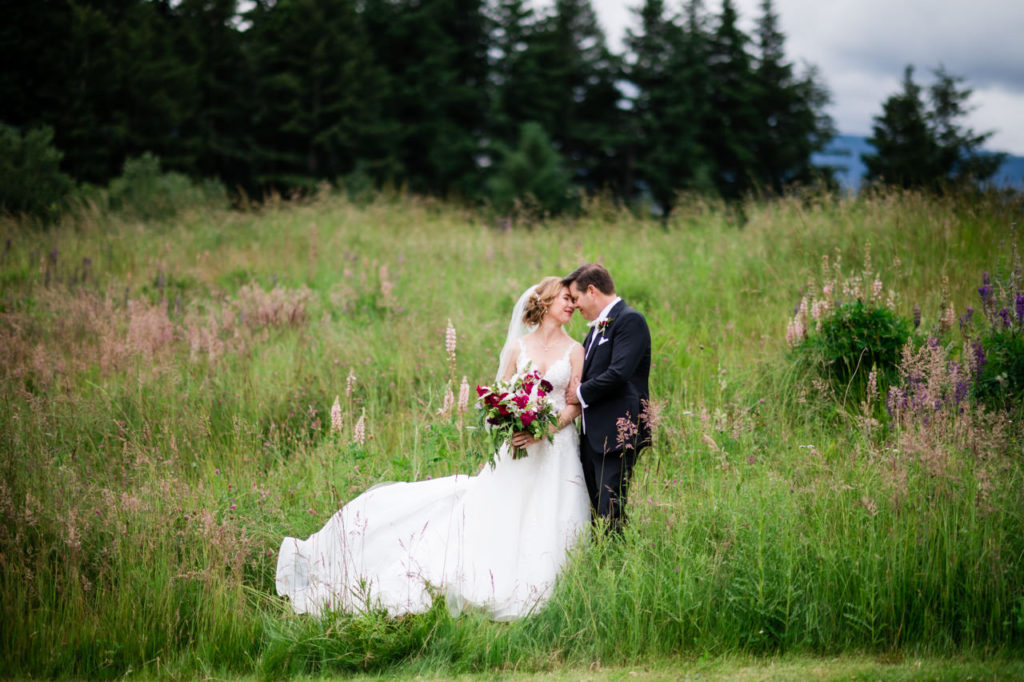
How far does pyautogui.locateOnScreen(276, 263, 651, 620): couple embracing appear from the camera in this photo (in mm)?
5039

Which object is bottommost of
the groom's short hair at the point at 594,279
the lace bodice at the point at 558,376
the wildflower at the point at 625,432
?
the wildflower at the point at 625,432

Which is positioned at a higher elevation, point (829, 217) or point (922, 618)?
point (829, 217)

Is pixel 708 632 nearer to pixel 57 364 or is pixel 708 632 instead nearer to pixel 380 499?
pixel 380 499

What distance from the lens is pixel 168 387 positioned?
7.55m

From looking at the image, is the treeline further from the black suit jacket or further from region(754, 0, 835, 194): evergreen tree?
the black suit jacket

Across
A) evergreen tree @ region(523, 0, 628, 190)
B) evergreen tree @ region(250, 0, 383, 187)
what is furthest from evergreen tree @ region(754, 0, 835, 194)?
evergreen tree @ region(250, 0, 383, 187)

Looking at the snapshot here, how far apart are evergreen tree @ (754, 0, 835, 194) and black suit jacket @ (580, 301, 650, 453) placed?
3180 centimetres

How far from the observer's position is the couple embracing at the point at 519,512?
504 centimetres

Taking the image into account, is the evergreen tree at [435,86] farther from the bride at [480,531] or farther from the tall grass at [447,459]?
the bride at [480,531]

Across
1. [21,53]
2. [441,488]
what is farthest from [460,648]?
[21,53]

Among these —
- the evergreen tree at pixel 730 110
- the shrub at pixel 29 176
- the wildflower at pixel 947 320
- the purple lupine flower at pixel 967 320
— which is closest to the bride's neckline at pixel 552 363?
the wildflower at pixel 947 320

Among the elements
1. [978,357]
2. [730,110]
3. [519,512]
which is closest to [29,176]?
[519,512]

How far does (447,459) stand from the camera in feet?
22.0

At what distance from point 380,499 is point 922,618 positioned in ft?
13.2
